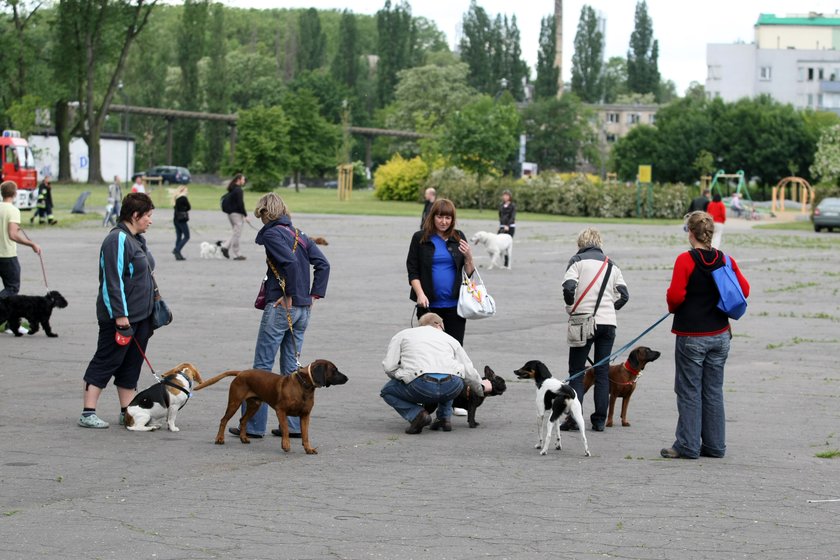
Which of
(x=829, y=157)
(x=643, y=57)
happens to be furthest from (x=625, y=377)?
(x=643, y=57)

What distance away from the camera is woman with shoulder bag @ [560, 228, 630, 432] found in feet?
33.2

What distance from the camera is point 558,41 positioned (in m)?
148

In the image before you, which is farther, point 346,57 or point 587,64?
point 587,64

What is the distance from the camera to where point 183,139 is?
122m

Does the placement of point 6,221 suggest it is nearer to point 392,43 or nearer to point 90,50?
point 90,50

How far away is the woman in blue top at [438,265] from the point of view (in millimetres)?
10516

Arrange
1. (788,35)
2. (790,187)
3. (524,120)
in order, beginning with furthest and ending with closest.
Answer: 1. (788,35)
2. (524,120)
3. (790,187)

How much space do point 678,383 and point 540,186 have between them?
197ft

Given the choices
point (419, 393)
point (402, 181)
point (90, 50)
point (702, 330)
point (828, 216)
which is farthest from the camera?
point (90, 50)

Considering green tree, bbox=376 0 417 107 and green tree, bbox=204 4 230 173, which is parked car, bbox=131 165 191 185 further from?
green tree, bbox=376 0 417 107

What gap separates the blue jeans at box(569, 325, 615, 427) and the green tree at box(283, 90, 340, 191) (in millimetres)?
83151

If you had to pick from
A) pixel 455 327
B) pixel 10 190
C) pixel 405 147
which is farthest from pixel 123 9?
pixel 455 327

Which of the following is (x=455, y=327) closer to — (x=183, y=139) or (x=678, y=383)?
(x=678, y=383)

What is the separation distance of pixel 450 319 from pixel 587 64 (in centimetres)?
15095
